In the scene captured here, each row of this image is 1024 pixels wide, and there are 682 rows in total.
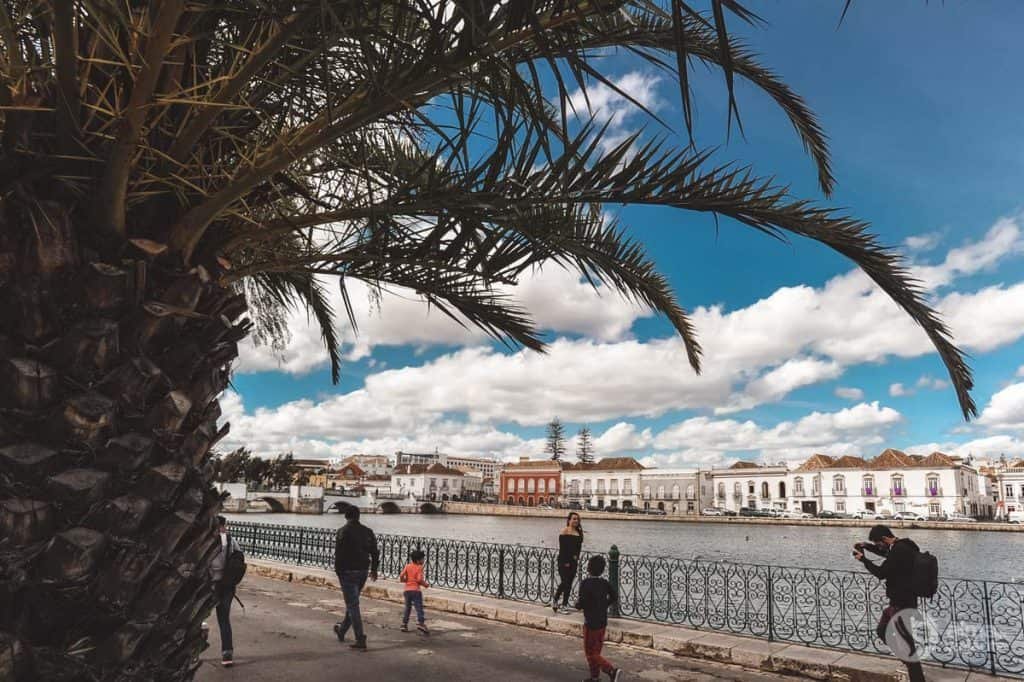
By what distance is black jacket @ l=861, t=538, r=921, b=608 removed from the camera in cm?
588

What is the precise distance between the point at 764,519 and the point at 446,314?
3083 inches

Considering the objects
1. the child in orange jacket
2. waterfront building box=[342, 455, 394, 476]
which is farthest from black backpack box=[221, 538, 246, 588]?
waterfront building box=[342, 455, 394, 476]

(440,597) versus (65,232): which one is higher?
(65,232)

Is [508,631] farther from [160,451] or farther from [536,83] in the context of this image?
[536,83]

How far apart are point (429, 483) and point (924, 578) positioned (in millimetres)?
110375

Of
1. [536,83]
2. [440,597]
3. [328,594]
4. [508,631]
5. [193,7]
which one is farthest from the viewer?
[328,594]

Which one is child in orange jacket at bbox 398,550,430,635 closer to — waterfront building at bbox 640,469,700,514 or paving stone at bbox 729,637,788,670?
paving stone at bbox 729,637,788,670

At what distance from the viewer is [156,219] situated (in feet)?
9.96

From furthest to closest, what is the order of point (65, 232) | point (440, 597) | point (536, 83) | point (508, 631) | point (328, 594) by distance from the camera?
point (328, 594), point (440, 597), point (508, 631), point (65, 232), point (536, 83)

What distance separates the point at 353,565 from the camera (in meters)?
7.46

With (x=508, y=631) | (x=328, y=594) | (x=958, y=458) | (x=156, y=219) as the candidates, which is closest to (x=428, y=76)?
(x=156, y=219)

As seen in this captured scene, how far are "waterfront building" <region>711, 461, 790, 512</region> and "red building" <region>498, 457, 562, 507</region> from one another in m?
23.9

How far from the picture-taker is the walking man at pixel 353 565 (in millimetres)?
7352

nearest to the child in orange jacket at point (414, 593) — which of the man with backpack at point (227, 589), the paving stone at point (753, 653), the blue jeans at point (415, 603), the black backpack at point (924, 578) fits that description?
the blue jeans at point (415, 603)
